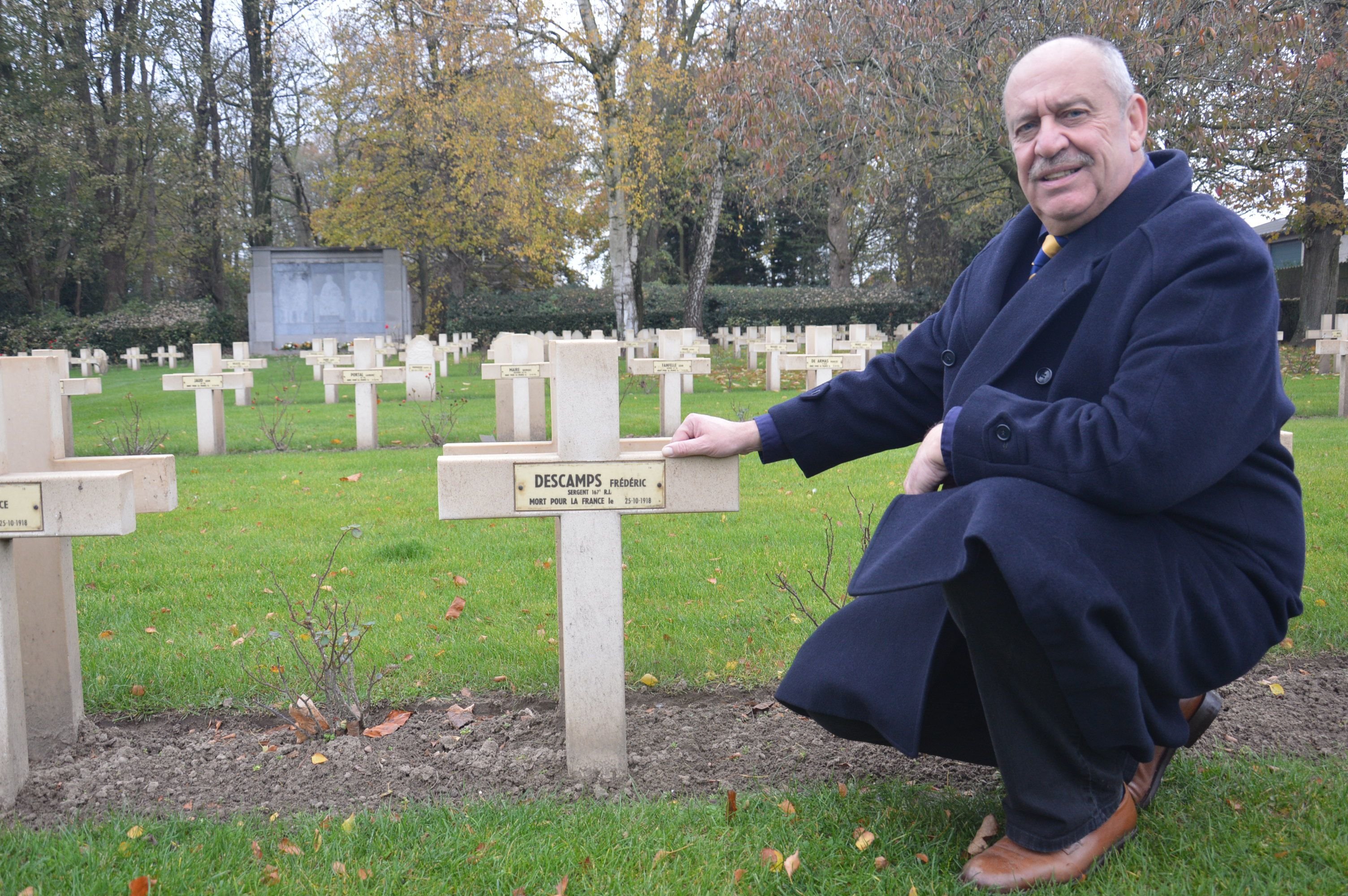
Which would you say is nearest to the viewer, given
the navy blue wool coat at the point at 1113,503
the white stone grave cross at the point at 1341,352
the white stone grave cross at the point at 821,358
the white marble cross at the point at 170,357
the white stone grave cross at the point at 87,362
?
the navy blue wool coat at the point at 1113,503

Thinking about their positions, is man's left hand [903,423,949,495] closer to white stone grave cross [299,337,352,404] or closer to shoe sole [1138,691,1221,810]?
shoe sole [1138,691,1221,810]

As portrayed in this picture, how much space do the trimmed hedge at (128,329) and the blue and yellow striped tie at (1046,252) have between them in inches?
1174

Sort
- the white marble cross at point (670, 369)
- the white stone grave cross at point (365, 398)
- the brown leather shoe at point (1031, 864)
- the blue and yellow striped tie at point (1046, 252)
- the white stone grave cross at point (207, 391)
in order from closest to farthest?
1. the brown leather shoe at point (1031, 864)
2. the blue and yellow striped tie at point (1046, 252)
3. the white stone grave cross at point (207, 391)
4. the white stone grave cross at point (365, 398)
5. the white marble cross at point (670, 369)

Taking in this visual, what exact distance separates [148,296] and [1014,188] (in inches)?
1149

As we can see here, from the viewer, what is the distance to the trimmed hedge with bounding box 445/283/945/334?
3175cm

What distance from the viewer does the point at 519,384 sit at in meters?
10.5

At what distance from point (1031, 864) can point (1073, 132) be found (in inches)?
62.5

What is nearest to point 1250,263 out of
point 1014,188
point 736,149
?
point 736,149

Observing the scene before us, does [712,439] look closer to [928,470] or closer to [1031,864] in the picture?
[928,470]

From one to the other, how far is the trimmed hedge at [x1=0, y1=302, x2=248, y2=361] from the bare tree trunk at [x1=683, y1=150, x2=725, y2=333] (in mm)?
14385

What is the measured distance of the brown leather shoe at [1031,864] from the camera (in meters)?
2.34

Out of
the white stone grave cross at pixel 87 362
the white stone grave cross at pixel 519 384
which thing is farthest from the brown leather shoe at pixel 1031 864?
the white stone grave cross at pixel 87 362

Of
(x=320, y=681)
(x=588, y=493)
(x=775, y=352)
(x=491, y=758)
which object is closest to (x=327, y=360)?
(x=775, y=352)

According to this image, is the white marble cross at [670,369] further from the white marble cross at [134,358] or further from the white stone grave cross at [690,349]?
the white marble cross at [134,358]
